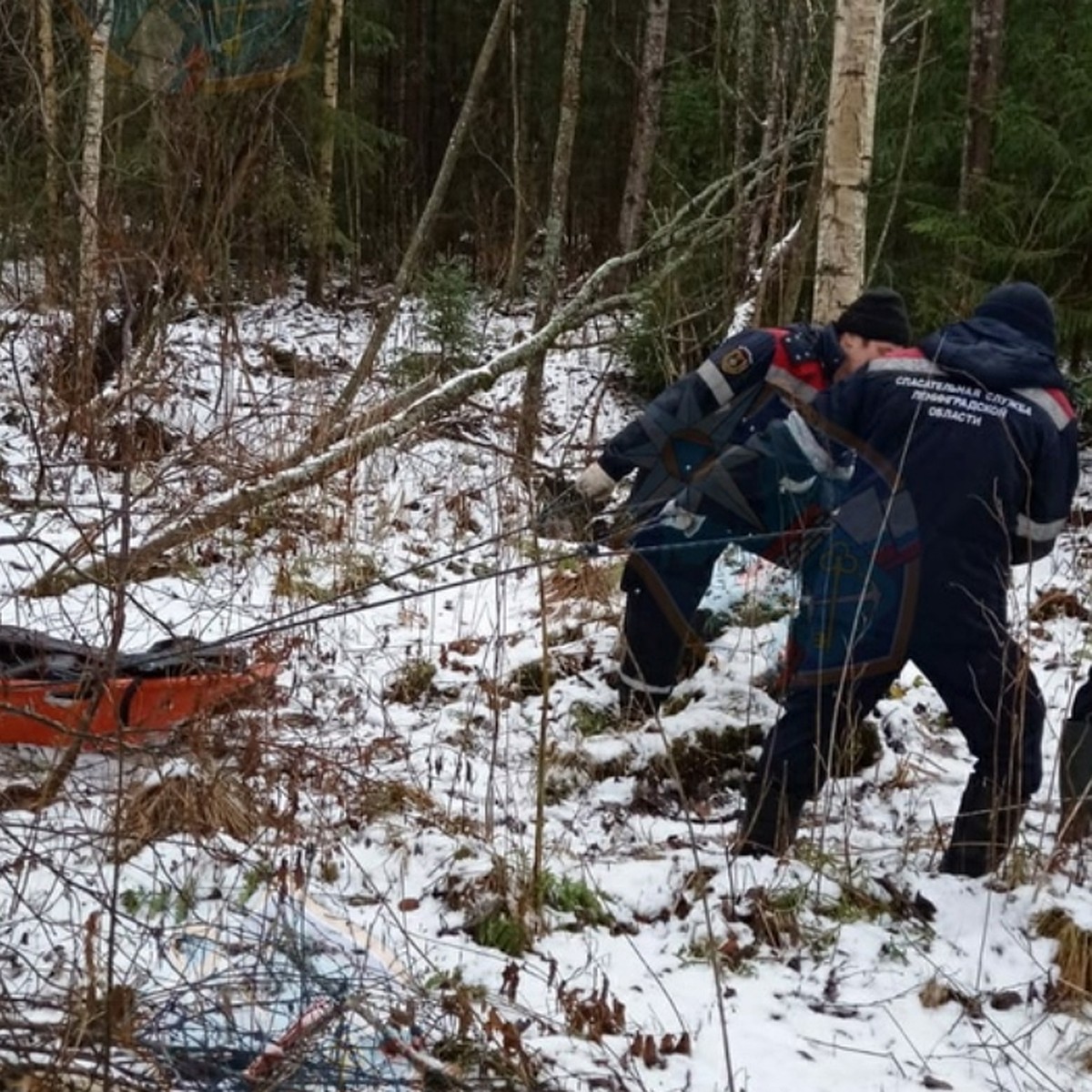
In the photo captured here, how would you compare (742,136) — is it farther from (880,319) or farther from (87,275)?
(880,319)

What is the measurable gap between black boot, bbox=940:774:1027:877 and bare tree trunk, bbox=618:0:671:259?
11411 mm

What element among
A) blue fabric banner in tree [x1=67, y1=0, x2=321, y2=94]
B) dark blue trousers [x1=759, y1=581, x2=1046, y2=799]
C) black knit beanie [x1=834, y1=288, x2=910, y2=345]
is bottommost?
dark blue trousers [x1=759, y1=581, x2=1046, y2=799]

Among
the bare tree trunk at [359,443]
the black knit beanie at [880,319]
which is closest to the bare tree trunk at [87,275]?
the bare tree trunk at [359,443]

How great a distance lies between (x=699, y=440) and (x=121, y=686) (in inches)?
91.0

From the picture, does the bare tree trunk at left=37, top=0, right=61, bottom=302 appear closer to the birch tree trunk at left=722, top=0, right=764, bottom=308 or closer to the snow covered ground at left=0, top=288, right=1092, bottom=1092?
the snow covered ground at left=0, top=288, right=1092, bottom=1092

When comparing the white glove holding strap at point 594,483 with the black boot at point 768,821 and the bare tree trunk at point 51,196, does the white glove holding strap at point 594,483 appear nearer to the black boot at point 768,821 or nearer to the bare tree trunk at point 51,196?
the black boot at point 768,821

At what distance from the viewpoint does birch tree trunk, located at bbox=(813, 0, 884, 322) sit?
5.39 metres

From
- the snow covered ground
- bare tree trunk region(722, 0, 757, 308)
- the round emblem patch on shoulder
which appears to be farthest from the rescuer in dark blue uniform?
bare tree trunk region(722, 0, 757, 308)

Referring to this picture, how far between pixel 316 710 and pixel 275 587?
1268 mm

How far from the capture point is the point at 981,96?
1003cm

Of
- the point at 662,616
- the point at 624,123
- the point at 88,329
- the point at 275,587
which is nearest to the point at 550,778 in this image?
the point at 662,616

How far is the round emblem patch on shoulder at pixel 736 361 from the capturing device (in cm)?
458

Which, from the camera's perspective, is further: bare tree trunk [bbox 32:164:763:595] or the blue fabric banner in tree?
the blue fabric banner in tree

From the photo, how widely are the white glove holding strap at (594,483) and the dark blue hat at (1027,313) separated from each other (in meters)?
1.52
